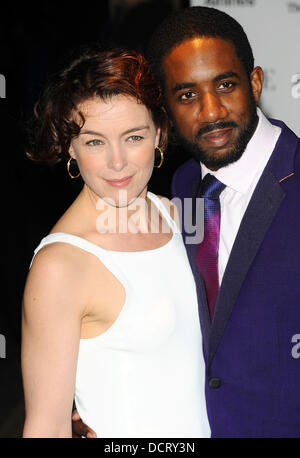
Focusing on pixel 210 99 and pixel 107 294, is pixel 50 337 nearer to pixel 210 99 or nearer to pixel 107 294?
pixel 107 294

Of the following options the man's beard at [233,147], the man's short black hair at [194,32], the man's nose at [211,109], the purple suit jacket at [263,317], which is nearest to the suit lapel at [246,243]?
the purple suit jacket at [263,317]

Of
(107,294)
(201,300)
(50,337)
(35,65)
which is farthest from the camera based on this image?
(35,65)

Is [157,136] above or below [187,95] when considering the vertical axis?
below

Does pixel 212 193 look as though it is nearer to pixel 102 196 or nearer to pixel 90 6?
pixel 102 196

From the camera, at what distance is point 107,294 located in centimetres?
189

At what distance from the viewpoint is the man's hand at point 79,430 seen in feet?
6.62

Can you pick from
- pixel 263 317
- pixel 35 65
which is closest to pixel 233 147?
pixel 263 317

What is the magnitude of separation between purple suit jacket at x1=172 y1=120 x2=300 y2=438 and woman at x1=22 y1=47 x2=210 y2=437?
0.14m

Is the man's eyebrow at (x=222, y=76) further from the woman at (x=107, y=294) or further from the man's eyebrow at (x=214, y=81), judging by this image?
the woman at (x=107, y=294)

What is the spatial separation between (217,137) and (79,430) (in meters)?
1.34

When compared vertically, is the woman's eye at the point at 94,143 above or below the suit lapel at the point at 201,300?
above

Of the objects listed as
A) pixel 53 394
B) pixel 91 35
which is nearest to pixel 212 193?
pixel 53 394

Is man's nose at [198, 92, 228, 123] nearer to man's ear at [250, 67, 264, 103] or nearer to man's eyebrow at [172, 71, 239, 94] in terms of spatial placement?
man's eyebrow at [172, 71, 239, 94]
